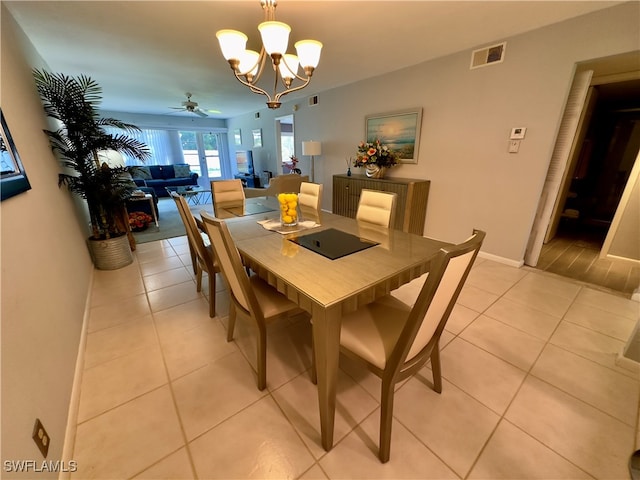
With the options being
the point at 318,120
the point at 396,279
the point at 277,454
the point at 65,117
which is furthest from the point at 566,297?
the point at 65,117

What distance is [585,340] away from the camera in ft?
5.87

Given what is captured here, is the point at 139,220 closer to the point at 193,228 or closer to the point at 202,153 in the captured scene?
the point at 193,228

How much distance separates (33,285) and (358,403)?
173cm

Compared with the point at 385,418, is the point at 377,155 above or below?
above

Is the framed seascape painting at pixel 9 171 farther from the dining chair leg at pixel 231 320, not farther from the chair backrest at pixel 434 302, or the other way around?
the chair backrest at pixel 434 302

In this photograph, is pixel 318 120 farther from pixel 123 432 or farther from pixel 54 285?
pixel 123 432

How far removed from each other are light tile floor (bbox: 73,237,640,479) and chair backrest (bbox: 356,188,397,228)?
983 mm

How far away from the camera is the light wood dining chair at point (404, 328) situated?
2.86 feet

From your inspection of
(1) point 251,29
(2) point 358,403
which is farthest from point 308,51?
(2) point 358,403

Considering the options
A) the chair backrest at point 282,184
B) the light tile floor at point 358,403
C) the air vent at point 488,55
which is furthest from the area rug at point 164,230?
the air vent at point 488,55

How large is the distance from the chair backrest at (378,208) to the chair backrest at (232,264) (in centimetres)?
118

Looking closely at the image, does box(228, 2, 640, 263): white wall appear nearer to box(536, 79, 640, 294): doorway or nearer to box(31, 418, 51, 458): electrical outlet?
box(536, 79, 640, 294): doorway

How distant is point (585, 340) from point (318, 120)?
477 centimetres

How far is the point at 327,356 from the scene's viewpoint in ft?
3.27
